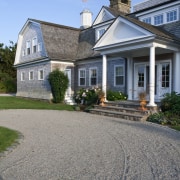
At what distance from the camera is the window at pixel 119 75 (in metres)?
16.2

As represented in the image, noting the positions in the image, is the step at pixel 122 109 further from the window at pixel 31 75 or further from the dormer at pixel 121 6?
the dormer at pixel 121 6

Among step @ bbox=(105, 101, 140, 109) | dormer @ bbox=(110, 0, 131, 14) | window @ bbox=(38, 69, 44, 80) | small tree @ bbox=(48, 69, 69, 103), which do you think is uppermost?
dormer @ bbox=(110, 0, 131, 14)

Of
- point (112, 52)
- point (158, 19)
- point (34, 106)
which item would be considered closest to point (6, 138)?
point (112, 52)

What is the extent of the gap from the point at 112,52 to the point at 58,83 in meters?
6.32

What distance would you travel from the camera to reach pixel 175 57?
12906mm

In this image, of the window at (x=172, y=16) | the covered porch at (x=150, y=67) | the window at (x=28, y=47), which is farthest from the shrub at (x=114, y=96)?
the window at (x=28, y=47)

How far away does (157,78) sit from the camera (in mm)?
13977

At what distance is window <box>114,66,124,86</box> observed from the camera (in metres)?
16.2

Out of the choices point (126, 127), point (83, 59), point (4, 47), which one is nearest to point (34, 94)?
point (83, 59)

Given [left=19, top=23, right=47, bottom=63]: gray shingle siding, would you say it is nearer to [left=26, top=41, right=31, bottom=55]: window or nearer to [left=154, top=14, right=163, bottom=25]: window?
[left=26, top=41, right=31, bottom=55]: window

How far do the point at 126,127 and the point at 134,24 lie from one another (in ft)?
19.5

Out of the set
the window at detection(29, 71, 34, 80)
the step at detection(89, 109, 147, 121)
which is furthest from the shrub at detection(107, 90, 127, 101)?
the window at detection(29, 71, 34, 80)

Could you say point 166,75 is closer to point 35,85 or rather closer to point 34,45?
point 35,85

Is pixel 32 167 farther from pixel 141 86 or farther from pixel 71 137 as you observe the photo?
pixel 141 86
